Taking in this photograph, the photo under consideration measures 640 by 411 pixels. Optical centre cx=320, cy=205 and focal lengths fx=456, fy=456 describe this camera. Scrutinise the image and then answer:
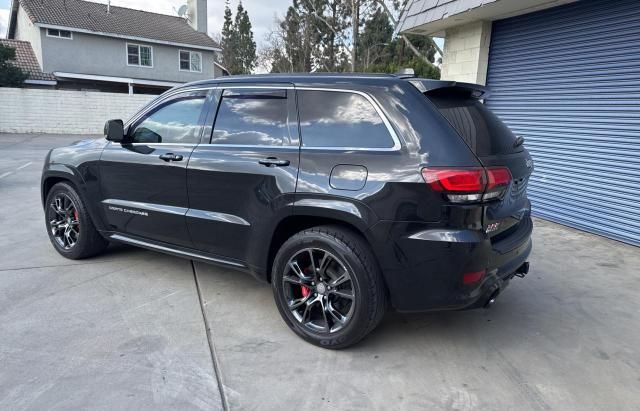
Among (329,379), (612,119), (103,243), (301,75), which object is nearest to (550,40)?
(612,119)

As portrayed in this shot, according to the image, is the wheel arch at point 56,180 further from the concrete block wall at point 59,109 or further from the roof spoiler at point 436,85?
the concrete block wall at point 59,109

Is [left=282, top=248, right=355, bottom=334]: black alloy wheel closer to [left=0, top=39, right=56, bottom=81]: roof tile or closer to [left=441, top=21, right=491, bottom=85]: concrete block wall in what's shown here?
[left=441, top=21, right=491, bottom=85]: concrete block wall

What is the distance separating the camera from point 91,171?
4383 millimetres

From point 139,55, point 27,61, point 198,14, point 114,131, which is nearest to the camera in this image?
point 114,131

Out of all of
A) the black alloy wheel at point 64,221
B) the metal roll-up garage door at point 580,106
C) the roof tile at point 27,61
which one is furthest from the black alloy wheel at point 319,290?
the roof tile at point 27,61

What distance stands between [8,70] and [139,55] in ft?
24.7

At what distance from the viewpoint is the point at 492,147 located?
118 inches

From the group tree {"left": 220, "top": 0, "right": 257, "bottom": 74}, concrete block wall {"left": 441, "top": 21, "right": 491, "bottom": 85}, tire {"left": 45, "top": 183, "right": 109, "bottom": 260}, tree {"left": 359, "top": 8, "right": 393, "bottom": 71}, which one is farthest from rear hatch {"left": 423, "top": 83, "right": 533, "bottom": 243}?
tree {"left": 220, "top": 0, "right": 257, "bottom": 74}

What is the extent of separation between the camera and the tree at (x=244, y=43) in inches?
1859

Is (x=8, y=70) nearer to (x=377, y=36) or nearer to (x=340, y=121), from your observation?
(x=377, y=36)

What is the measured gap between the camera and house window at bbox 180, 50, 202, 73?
28953 millimetres

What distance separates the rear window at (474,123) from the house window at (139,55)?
2779 cm

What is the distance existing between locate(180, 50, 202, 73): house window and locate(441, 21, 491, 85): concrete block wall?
24.0 m

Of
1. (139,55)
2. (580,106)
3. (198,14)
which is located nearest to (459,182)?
(580,106)
